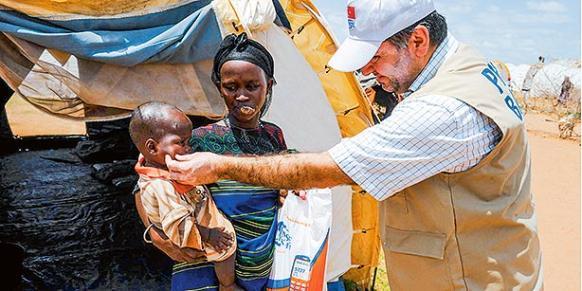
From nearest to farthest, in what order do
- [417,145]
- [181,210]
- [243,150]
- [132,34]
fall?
[417,145], [181,210], [243,150], [132,34]

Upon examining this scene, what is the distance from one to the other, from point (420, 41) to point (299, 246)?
1036mm

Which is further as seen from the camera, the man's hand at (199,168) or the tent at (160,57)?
the tent at (160,57)

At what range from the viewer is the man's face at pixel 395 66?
5.10 ft

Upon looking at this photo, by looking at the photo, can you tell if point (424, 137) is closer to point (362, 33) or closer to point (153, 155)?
point (362, 33)

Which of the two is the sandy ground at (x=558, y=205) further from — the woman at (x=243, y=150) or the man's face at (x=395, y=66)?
the man's face at (x=395, y=66)

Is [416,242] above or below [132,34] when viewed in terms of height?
below

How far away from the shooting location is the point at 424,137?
1.38 meters

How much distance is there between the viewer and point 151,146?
1950mm

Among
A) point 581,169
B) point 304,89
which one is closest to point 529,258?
point 304,89

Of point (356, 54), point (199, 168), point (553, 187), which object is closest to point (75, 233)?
point (199, 168)

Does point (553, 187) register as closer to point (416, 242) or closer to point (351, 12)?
point (416, 242)

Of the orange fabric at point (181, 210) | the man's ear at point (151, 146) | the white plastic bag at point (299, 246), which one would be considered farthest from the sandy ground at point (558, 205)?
the man's ear at point (151, 146)

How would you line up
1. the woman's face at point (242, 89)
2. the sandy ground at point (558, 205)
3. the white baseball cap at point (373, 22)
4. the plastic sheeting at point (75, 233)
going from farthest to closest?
the sandy ground at point (558, 205)
the plastic sheeting at point (75, 233)
the woman's face at point (242, 89)
the white baseball cap at point (373, 22)

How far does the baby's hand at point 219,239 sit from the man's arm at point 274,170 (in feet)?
1.32
